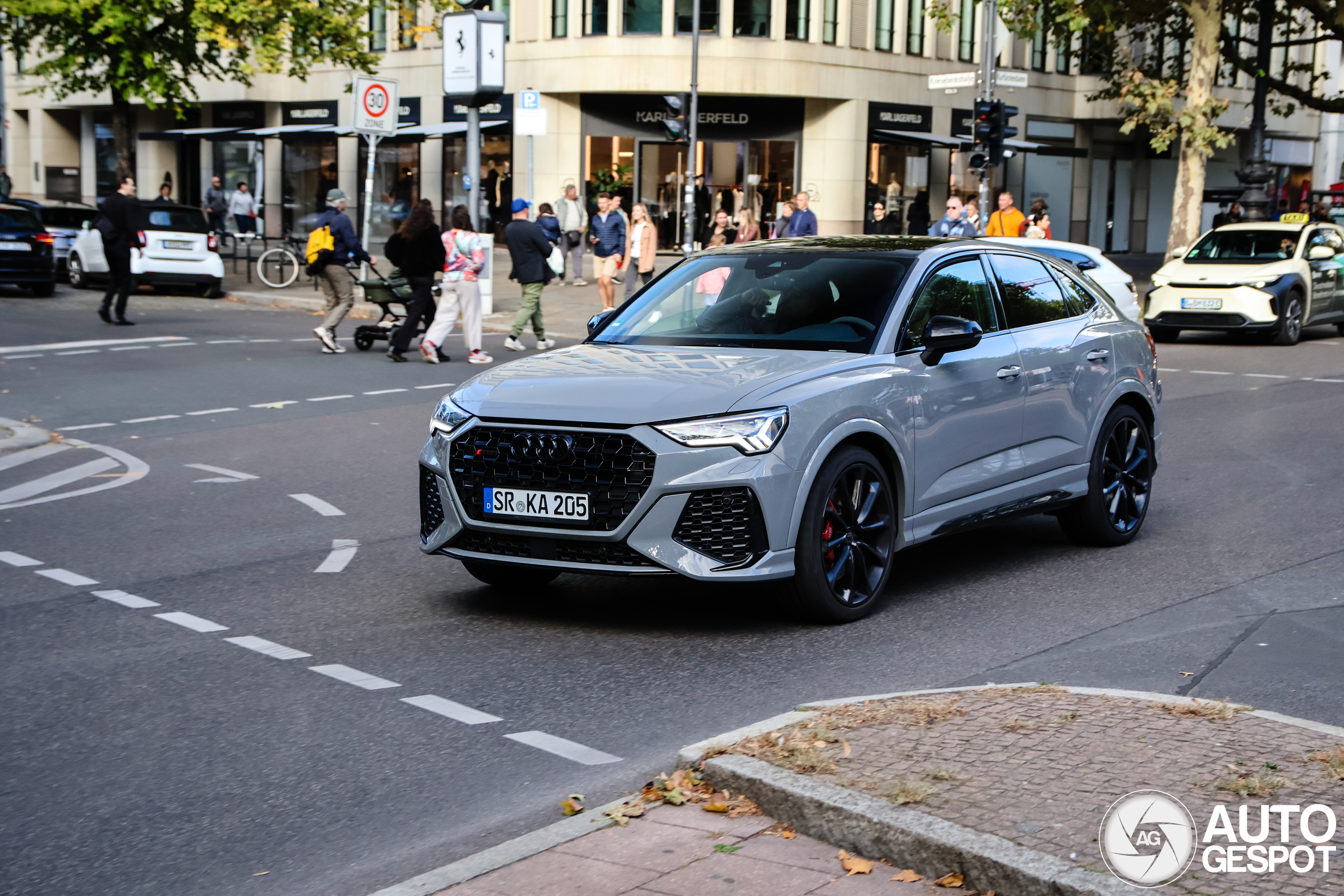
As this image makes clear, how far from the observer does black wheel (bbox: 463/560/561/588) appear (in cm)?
714

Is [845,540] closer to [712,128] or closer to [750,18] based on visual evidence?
[750,18]

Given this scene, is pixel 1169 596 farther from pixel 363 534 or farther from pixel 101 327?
pixel 101 327

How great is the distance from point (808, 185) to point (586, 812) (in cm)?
3886

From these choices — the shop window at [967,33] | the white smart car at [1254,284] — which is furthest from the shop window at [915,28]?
the white smart car at [1254,284]

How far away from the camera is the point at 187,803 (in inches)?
178

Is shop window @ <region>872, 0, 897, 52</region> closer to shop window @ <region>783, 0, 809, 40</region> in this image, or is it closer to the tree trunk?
shop window @ <region>783, 0, 809, 40</region>

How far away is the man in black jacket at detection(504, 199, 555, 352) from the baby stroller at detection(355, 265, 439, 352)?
110cm

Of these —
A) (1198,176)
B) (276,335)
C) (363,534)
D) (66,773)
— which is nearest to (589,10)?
(1198,176)

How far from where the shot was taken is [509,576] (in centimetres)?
725

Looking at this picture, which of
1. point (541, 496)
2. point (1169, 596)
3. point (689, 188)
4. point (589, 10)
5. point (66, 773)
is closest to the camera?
point (66, 773)

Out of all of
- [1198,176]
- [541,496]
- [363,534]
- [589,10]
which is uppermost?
[589,10]

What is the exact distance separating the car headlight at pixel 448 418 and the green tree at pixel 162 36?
2400 centimetres

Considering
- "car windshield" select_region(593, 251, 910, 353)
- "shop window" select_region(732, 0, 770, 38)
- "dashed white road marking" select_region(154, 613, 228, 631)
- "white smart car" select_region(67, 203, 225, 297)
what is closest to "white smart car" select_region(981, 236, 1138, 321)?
"car windshield" select_region(593, 251, 910, 353)

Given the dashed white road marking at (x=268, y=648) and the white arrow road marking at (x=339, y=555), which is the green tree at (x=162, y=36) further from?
the dashed white road marking at (x=268, y=648)
